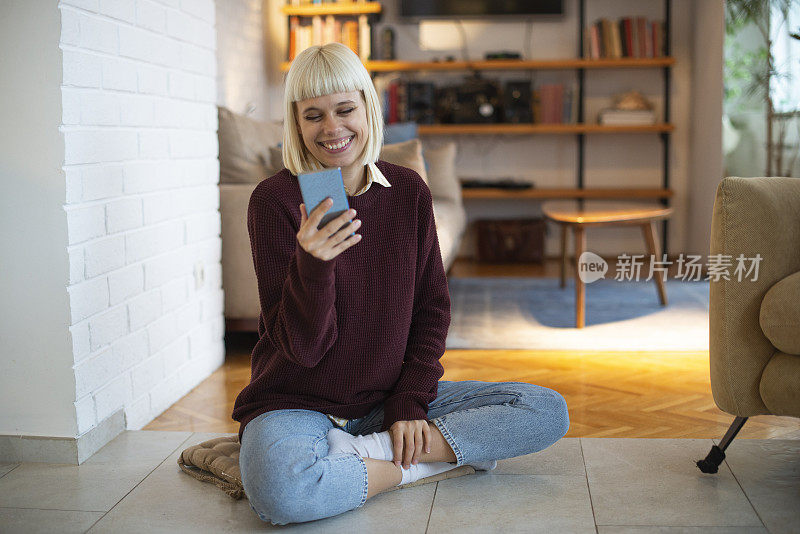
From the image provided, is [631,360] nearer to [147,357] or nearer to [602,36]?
[147,357]

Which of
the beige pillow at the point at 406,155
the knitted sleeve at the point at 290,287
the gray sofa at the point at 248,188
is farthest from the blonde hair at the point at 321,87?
the beige pillow at the point at 406,155

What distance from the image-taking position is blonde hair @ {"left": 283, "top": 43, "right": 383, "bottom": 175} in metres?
1.62

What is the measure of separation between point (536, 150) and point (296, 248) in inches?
163

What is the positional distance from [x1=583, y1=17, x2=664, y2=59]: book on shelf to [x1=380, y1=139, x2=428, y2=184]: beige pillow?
179 cm

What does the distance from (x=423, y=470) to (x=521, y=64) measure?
3.78m

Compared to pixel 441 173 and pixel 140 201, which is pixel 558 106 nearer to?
pixel 441 173

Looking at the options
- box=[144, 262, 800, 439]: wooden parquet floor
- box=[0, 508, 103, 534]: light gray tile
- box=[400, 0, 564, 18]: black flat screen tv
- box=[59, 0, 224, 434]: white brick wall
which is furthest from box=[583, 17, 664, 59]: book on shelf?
box=[0, 508, 103, 534]: light gray tile

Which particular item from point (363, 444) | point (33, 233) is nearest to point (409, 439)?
point (363, 444)

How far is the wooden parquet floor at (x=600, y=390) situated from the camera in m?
2.20

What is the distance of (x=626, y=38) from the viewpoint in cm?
507

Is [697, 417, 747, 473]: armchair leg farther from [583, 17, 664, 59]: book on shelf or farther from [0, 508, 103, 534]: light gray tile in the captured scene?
[583, 17, 664, 59]: book on shelf

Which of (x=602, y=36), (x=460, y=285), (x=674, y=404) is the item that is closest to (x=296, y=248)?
Answer: (x=674, y=404)

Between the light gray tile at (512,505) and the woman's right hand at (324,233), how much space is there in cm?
56

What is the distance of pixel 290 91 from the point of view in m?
1.66
